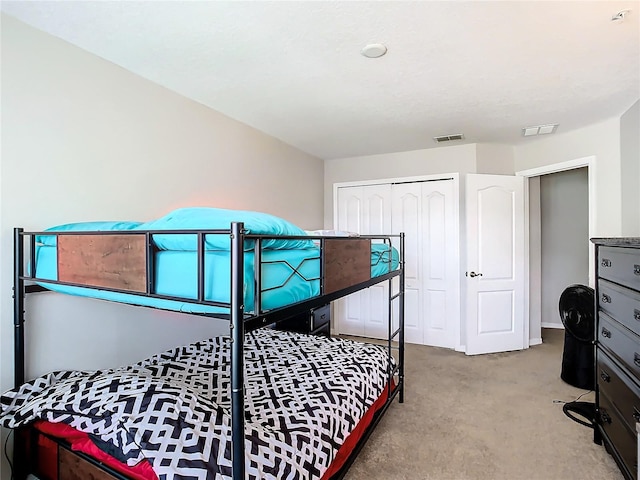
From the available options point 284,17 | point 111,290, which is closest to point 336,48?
point 284,17

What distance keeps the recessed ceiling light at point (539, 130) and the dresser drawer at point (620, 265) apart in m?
1.68

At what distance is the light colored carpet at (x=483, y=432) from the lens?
1.93 m

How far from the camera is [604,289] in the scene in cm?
203

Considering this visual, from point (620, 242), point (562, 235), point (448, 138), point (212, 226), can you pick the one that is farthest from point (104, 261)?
point (562, 235)

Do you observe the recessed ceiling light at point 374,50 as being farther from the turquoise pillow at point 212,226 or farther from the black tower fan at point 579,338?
the black tower fan at point 579,338

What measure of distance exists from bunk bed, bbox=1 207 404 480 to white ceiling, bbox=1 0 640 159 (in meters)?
1.07

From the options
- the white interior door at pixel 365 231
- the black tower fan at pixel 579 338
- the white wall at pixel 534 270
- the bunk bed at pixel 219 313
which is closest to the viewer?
the bunk bed at pixel 219 313

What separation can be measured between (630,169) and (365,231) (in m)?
2.61

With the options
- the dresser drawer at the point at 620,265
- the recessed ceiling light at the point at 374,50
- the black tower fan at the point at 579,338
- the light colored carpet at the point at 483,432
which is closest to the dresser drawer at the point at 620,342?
the dresser drawer at the point at 620,265

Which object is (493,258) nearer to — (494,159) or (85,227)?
(494,159)

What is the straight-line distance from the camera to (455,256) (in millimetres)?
4035

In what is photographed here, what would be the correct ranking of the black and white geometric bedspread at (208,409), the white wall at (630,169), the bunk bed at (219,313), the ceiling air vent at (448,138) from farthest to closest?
the ceiling air vent at (448,138)
the white wall at (630,169)
the black and white geometric bedspread at (208,409)
the bunk bed at (219,313)

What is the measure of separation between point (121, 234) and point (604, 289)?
251 cm

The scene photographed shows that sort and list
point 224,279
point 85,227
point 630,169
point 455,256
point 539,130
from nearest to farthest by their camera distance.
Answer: point 224,279 → point 85,227 → point 630,169 → point 539,130 → point 455,256
